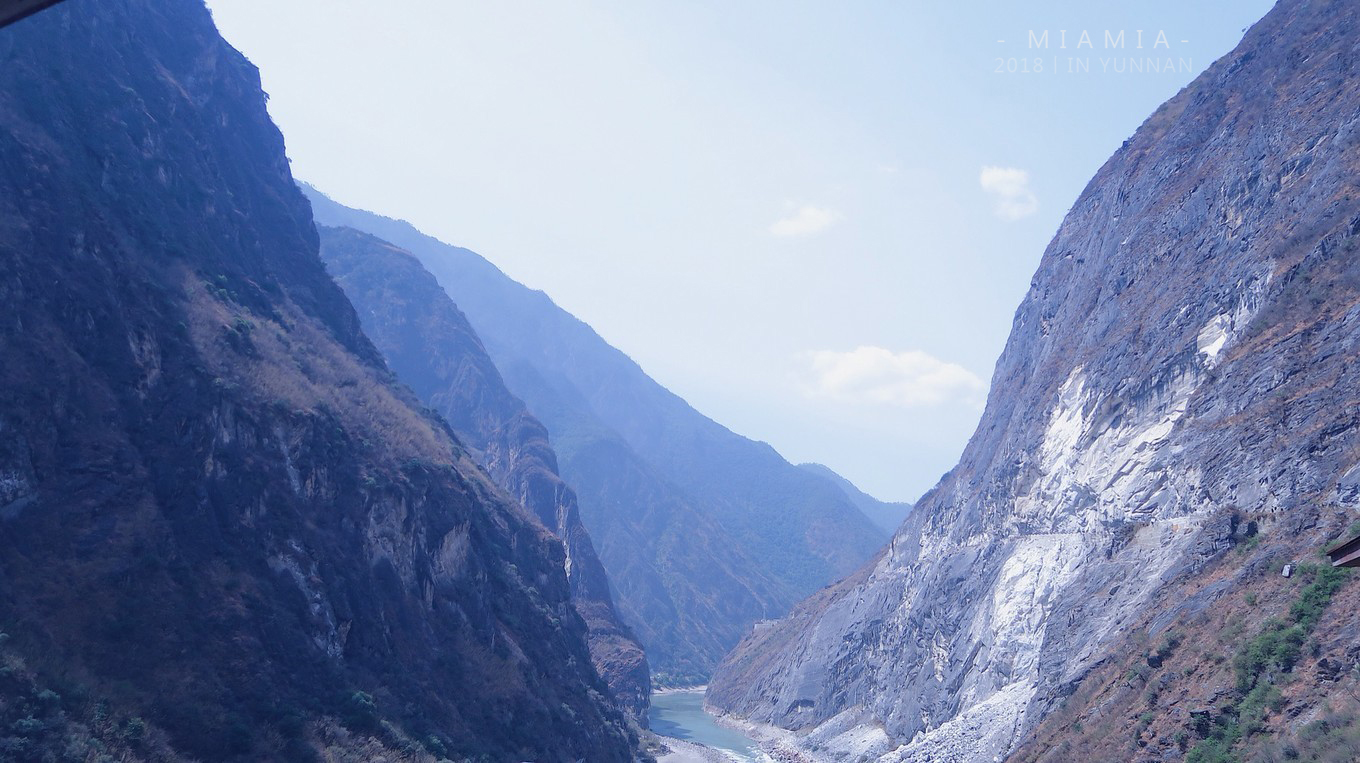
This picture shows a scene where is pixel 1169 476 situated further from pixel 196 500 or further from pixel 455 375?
pixel 455 375

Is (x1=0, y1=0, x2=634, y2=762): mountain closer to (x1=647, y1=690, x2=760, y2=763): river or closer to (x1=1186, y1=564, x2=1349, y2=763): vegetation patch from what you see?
(x1=647, y1=690, x2=760, y2=763): river

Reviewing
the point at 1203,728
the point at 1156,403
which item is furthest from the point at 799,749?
the point at 1203,728

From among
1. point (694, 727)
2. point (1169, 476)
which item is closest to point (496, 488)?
point (694, 727)

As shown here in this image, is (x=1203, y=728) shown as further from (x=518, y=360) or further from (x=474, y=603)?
(x=518, y=360)

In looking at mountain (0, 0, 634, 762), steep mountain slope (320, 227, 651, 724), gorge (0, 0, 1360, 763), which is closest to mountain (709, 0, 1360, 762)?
gorge (0, 0, 1360, 763)

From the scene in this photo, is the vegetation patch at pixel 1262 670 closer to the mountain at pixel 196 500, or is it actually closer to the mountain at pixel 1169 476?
the mountain at pixel 1169 476

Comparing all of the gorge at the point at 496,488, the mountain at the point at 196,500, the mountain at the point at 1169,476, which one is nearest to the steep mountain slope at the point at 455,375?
the gorge at the point at 496,488
